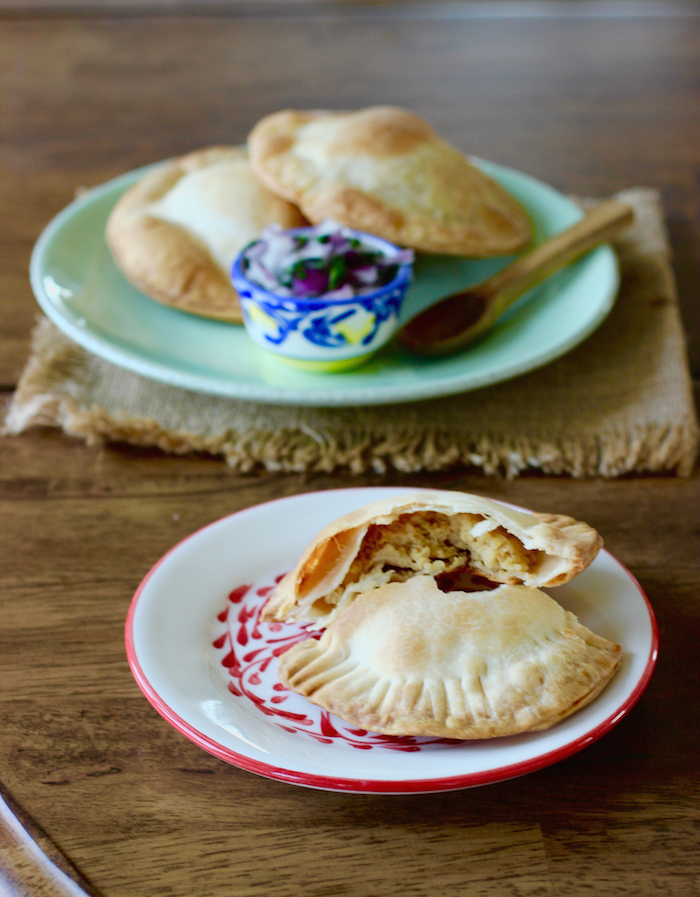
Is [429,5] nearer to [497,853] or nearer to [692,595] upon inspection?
[692,595]

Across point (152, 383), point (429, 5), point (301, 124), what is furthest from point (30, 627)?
point (429, 5)

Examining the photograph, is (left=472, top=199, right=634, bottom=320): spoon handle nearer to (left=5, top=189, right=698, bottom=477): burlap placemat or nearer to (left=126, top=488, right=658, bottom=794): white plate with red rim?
(left=5, top=189, right=698, bottom=477): burlap placemat

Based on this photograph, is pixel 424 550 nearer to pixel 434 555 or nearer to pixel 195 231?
pixel 434 555

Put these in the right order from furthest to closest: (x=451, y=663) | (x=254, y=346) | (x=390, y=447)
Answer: (x=254, y=346), (x=390, y=447), (x=451, y=663)

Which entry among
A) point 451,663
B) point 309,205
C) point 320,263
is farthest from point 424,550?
point 309,205

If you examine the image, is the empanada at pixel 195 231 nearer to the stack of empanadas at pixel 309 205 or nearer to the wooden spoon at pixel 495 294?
the stack of empanadas at pixel 309 205

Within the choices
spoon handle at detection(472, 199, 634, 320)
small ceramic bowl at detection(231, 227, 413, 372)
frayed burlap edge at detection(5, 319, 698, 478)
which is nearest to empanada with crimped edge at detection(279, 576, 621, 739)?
frayed burlap edge at detection(5, 319, 698, 478)

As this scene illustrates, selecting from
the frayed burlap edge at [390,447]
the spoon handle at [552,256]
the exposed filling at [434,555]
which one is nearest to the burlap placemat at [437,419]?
the frayed burlap edge at [390,447]
